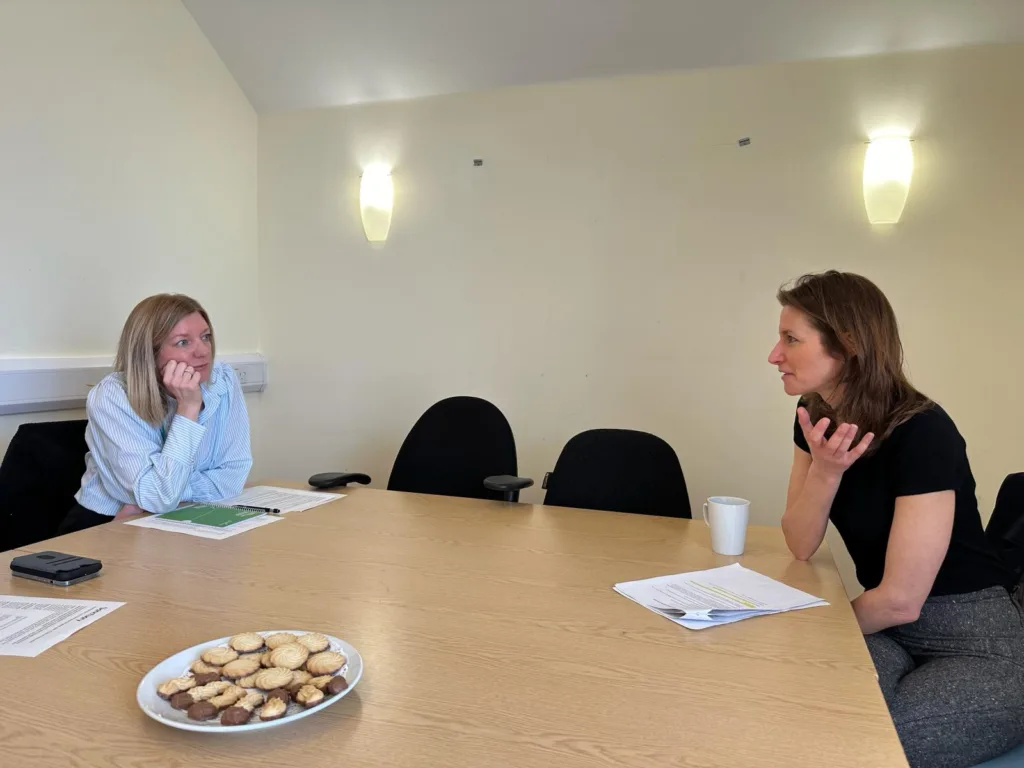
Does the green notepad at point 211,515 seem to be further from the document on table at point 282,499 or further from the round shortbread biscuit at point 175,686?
the round shortbread biscuit at point 175,686

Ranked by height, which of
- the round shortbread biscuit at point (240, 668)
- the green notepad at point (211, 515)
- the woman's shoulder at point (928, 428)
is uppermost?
the woman's shoulder at point (928, 428)

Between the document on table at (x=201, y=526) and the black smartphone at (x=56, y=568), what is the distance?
0.30 meters

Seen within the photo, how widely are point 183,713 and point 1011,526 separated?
168 cm

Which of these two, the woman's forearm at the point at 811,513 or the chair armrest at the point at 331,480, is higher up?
the woman's forearm at the point at 811,513

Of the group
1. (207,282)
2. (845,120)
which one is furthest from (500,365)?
(845,120)

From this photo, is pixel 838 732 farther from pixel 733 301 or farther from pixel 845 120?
pixel 845 120

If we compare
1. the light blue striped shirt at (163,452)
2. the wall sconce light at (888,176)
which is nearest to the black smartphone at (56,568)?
the light blue striped shirt at (163,452)

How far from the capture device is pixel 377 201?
10.7 ft

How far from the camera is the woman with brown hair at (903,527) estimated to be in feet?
4.01

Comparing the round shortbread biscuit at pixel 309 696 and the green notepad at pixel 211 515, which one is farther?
the green notepad at pixel 211 515

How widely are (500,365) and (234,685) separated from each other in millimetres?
2345

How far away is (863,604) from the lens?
4.56 feet

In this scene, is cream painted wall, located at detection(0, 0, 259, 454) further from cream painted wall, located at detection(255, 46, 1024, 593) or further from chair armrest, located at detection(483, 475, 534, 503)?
chair armrest, located at detection(483, 475, 534, 503)

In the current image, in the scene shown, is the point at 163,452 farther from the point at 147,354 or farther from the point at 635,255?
the point at 635,255
